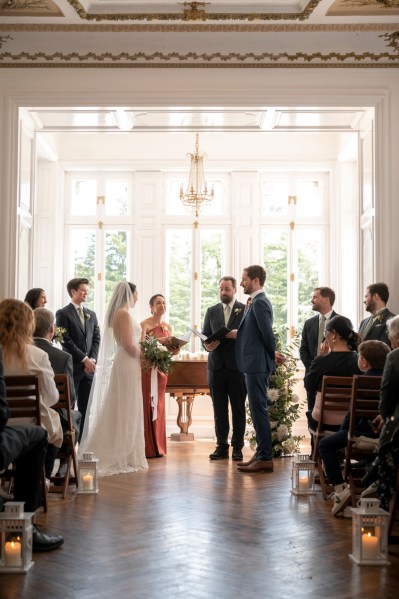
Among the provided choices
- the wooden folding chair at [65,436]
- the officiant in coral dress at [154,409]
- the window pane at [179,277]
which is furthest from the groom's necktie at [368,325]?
the window pane at [179,277]

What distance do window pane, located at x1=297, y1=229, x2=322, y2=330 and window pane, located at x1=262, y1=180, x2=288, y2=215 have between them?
18.2 inches

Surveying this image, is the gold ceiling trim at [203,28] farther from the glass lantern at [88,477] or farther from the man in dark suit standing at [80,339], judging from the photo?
the glass lantern at [88,477]

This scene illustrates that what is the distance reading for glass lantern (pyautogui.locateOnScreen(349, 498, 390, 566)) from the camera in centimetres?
410

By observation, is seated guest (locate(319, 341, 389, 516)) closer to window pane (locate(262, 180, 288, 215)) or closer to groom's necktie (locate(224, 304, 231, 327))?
groom's necktie (locate(224, 304, 231, 327))

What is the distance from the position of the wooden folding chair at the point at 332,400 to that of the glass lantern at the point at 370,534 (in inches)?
66.2

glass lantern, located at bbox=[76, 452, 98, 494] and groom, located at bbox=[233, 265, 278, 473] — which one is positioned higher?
groom, located at bbox=[233, 265, 278, 473]

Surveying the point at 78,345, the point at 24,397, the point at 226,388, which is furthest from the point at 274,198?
the point at 24,397

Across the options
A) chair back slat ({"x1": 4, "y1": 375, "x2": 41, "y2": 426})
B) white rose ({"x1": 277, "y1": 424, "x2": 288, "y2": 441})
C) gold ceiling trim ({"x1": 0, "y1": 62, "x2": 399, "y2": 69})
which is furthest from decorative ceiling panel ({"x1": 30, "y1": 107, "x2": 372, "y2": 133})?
chair back slat ({"x1": 4, "y1": 375, "x2": 41, "y2": 426})

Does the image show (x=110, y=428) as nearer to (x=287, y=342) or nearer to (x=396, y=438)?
(x=396, y=438)

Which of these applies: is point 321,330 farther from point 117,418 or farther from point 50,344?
point 50,344

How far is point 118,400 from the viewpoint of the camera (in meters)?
7.56

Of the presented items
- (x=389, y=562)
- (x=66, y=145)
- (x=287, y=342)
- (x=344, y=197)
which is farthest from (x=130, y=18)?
(x=389, y=562)

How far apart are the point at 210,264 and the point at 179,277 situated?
0.49 m

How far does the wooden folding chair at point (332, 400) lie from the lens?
5.78 meters
